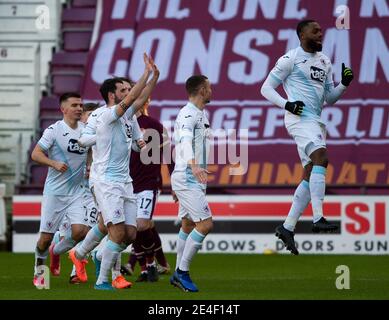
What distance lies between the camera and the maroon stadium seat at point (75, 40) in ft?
84.3

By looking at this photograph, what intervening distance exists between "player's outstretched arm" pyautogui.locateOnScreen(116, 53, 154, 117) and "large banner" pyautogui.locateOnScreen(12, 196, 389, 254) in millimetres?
9078

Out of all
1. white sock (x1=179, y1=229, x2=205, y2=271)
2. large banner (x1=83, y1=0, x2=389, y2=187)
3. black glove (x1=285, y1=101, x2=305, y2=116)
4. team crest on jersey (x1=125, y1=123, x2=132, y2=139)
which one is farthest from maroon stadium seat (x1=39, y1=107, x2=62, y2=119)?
black glove (x1=285, y1=101, x2=305, y2=116)

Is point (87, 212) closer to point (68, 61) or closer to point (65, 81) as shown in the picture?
point (65, 81)

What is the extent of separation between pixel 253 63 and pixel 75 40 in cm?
425

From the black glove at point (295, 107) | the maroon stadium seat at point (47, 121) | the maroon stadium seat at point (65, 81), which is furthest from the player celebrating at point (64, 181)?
the maroon stadium seat at point (65, 81)

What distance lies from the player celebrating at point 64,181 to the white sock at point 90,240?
67 cm

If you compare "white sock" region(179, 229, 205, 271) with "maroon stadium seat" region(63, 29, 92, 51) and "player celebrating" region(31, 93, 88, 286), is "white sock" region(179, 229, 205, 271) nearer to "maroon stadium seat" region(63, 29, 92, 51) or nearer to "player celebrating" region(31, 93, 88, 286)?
"player celebrating" region(31, 93, 88, 286)

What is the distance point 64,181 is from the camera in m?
14.2

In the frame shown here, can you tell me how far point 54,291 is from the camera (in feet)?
39.9

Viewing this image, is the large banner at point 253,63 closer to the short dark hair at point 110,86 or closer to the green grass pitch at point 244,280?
the green grass pitch at point 244,280

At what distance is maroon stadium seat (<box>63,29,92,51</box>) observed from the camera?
2569cm

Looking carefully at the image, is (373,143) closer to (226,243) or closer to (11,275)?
(226,243)

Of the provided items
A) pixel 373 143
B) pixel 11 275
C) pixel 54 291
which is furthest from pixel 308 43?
pixel 373 143

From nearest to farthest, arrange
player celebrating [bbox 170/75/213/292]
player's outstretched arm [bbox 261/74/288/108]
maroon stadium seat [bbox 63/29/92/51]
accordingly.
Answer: player celebrating [bbox 170/75/213/292] → player's outstretched arm [bbox 261/74/288/108] → maroon stadium seat [bbox 63/29/92/51]
